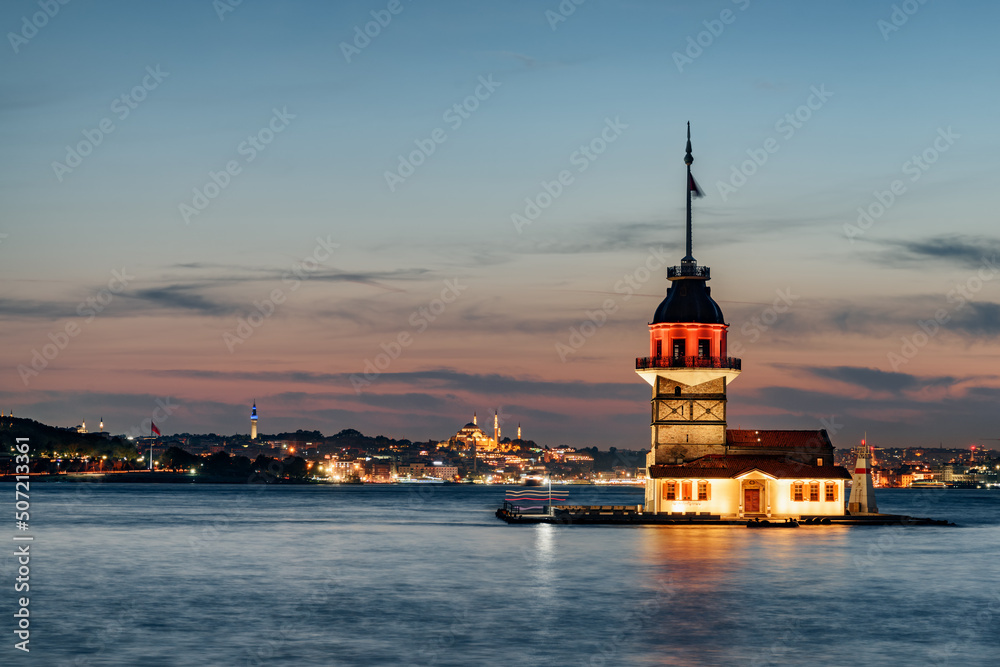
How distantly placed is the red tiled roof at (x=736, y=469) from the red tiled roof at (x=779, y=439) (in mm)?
1724

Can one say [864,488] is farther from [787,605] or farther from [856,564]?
[787,605]

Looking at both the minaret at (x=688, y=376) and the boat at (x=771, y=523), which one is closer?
the boat at (x=771, y=523)

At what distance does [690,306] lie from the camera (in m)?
88.2

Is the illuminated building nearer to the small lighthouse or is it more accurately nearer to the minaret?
the minaret

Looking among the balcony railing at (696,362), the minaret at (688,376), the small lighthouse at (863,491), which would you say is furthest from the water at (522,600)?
the balcony railing at (696,362)

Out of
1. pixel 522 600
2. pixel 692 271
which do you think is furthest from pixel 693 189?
pixel 522 600

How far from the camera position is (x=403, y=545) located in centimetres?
8019

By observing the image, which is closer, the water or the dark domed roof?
the water

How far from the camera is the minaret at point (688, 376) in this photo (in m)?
87.6

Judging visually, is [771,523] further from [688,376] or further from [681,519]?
[688,376]

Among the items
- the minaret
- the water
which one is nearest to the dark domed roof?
the minaret

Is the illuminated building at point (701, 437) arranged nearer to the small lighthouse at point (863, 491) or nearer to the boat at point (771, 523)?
the boat at point (771, 523)

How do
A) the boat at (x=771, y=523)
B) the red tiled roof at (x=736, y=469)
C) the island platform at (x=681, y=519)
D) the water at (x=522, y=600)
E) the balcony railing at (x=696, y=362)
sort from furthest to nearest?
the balcony railing at (x=696, y=362) < the red tiled roof at (x=736, y=469) < the island platform at (x=681, y=519) < the boat at (x=771, y=523) < the water at (x=522, y=600)

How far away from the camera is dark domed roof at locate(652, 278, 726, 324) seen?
88.0m
